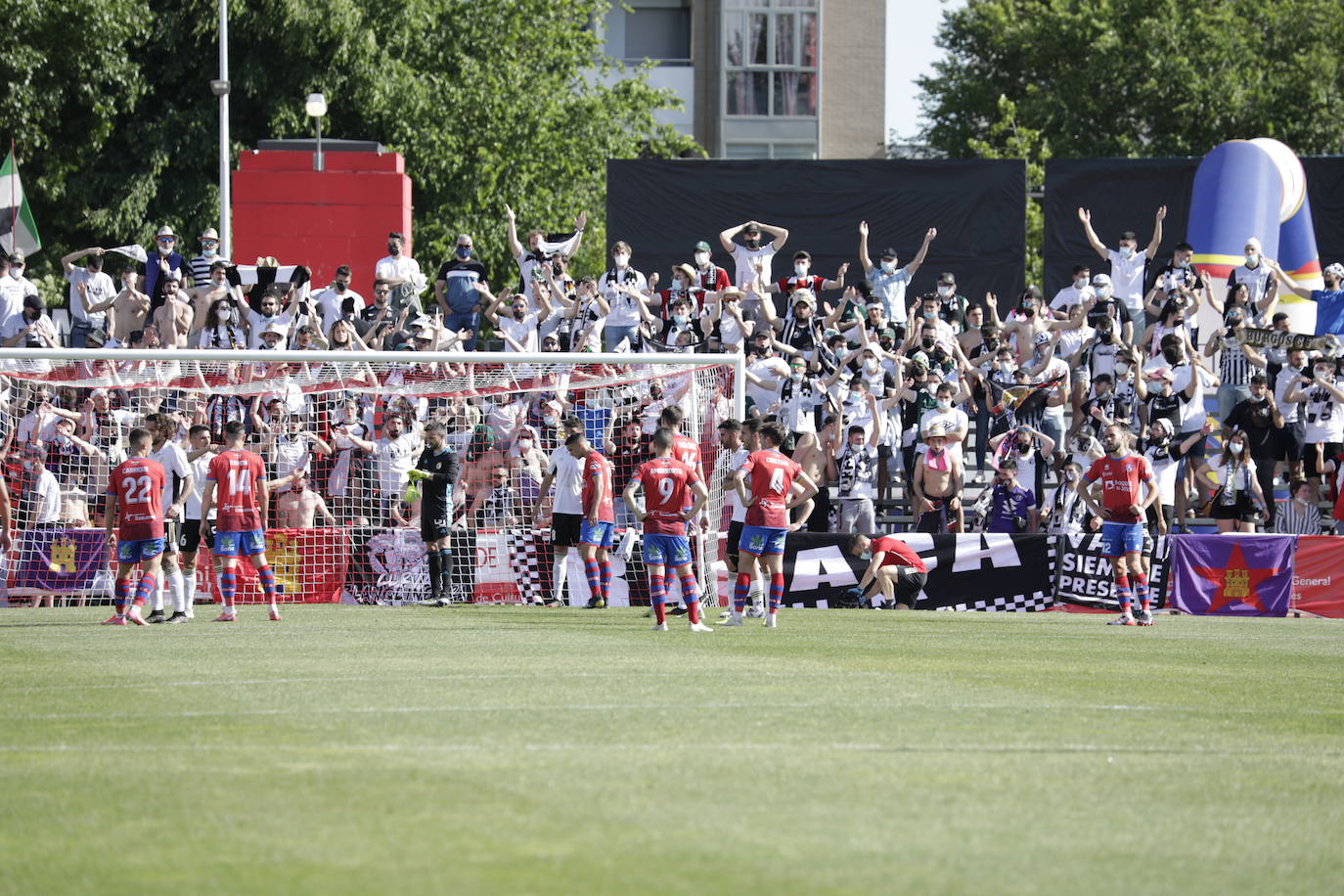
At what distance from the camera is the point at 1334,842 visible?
23.6 feet

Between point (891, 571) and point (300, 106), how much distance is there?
2467 cm

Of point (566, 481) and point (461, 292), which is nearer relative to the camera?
point (566, 481)

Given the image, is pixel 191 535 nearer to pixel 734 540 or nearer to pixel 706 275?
pixel 734 540

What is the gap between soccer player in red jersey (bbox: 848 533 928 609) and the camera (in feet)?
67.3

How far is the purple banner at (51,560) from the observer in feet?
64.3

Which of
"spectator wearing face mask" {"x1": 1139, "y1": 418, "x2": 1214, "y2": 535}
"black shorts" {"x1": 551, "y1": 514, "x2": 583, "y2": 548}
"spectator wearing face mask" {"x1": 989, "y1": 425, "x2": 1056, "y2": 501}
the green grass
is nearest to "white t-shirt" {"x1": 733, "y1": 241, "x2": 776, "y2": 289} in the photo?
"spectator wearing face mask" {"x1": 989, "y1": 425, "x2": 1056, "y2": 501}

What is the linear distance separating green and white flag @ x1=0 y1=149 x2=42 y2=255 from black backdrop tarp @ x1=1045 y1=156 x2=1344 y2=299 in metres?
17.0

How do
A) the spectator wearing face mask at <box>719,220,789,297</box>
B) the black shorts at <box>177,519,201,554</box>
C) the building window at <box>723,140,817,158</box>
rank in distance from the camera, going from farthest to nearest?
1. the building window at <box>723,140,817,158</box>
2. the spectator wearing face mask at <box>719,220,789,297</box>
3. the black shorts at <box>177,519,201,554</box>

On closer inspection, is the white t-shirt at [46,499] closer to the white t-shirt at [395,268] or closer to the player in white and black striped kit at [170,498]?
the player in white and black striped kit at [170,498]

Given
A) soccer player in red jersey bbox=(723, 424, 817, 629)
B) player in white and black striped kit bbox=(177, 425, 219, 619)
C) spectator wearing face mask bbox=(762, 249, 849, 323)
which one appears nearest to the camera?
soccer player in red jersey bbox=(723, 424, 817, 629)

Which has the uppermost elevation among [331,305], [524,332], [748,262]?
[748,262]

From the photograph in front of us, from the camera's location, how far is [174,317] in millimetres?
A: 22922

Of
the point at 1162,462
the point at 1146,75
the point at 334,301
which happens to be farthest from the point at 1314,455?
the point at 1146,75

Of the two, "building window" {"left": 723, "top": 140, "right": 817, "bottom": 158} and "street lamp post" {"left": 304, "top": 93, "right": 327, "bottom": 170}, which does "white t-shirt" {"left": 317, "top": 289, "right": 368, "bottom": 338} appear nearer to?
"street lamp post" {"left": 304, "top": 93, "right": 327, "bottom": 170}
